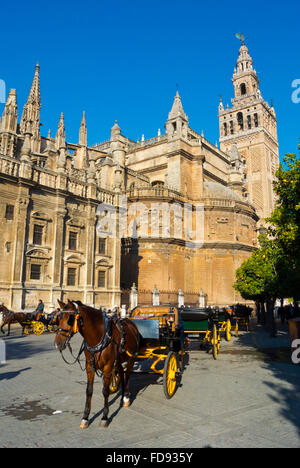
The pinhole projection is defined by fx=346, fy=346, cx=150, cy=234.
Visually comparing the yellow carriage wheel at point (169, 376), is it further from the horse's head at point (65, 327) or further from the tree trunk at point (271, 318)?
the tree trunk at point (271, 318)

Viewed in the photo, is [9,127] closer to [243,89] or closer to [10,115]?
[10,115]

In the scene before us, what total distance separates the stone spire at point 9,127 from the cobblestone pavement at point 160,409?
2573cm

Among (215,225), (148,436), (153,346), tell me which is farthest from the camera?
(215,225)

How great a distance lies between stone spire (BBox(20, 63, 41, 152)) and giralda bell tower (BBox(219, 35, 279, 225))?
34364 millimetres

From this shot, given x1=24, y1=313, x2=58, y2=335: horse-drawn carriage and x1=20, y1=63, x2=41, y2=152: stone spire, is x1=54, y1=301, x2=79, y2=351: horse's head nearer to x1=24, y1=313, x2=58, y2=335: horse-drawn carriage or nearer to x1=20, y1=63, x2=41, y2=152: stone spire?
x1=24, y1=313, x2=58, y2=335: horse-drawn carriage

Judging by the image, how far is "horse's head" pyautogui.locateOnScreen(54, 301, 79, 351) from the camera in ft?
17.9

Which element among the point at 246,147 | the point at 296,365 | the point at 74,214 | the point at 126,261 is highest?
the point at 246,147

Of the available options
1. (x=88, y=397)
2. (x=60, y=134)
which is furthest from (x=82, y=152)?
(x=88, y=397)

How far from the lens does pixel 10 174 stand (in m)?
22.1

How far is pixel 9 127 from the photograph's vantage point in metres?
32.6

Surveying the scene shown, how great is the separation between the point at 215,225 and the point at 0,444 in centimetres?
3461

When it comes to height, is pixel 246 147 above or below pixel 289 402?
above

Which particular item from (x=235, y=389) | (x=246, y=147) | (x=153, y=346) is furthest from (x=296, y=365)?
(x=246, y=147)
